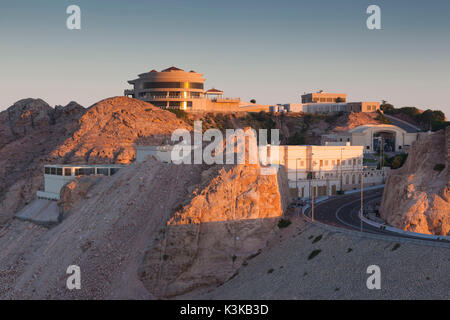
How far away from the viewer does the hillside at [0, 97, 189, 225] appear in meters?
83.6

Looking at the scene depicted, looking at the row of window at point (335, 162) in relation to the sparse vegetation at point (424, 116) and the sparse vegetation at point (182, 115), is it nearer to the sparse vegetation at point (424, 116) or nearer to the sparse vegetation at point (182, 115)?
the sparse vegetation at point (182, 115)

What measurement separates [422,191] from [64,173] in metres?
43.1

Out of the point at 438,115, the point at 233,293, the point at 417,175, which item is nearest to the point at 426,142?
the point at 417,175

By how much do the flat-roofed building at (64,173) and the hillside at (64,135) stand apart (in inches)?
373

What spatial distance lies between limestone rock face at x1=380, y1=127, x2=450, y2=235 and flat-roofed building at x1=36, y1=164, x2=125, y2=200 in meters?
34.6

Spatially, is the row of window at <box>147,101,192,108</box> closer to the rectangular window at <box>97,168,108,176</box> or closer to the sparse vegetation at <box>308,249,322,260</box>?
the rectangular window at <box>97,168,108,176</box>

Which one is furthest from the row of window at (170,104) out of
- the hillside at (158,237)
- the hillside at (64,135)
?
the hillside at (158,237)

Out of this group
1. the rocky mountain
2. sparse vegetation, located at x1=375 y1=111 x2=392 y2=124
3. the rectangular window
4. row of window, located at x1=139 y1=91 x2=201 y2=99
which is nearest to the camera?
the rectangular window

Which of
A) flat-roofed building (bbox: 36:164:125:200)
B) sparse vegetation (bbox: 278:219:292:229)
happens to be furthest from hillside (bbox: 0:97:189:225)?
sparse vegetation (bbox: 278:219:292:229)

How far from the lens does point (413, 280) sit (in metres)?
37.7

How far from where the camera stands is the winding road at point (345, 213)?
50.4m

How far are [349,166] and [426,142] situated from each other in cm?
2615

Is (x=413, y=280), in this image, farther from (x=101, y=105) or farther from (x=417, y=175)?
(x=101, y=105)

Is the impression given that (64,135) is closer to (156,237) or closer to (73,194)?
(73,194)
